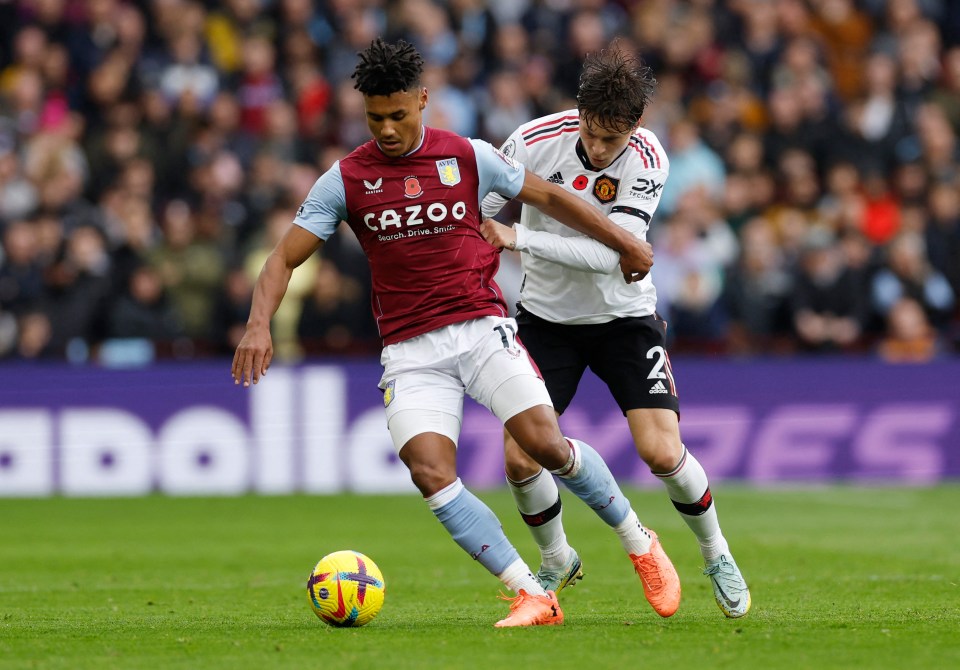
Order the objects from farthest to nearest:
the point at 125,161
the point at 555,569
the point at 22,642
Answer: the point at 125,161 → the point at 555,569 → the point at 22,642

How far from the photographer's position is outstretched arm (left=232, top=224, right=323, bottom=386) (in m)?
7.11

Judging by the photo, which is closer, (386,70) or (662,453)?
(386,70)

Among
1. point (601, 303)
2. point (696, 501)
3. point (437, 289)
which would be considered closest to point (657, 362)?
point (601, 303)

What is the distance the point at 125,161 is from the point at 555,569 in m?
10.2

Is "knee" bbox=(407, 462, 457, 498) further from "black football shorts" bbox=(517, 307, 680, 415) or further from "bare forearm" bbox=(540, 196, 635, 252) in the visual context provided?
"bare forearm" bbox=(540, 196, 635, 252)

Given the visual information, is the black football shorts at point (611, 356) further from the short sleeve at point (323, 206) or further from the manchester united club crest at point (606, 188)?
the short sleeve at point (323, 206)

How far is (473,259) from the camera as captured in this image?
7.58 metres

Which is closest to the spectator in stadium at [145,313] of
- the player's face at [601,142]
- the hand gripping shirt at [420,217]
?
the hand gripping shirt at [420,217]

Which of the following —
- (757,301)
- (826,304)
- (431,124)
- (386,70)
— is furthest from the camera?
(826,304)

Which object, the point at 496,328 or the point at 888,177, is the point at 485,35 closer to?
the point at 888,177

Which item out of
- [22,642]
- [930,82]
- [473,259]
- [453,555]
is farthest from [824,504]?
[22,642]

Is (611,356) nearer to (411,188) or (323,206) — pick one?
(411,188)

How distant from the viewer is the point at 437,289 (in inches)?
294

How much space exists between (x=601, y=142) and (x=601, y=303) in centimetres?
87
